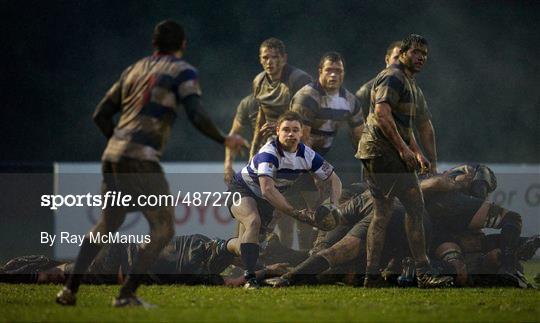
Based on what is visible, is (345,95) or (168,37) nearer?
(168,37)

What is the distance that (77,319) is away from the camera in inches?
268

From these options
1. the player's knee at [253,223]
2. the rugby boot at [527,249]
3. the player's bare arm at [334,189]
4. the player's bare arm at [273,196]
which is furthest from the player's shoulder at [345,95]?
the rugby boot at [527,249]

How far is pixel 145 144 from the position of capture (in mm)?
7320

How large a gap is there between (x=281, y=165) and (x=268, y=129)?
67.8 inches

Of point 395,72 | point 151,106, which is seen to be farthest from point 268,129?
point 151,106

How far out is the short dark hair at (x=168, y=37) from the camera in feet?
24.4

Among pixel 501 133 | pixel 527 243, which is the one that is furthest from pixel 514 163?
pixel 527 243

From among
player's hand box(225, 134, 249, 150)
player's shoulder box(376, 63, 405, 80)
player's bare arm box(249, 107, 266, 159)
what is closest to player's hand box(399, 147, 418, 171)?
player's shoulder box(376, 63, 405, 80)

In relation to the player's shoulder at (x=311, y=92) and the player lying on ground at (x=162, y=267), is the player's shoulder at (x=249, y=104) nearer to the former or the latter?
the player's shoulder at (x=311, y=92)

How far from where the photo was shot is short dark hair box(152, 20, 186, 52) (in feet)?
24.4

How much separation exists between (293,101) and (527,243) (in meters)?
2.58

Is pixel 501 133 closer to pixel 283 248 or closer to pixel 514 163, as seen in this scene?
pixel 514 163

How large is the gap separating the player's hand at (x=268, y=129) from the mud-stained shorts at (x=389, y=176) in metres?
2.04

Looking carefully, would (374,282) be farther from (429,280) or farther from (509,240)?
(509,240)
